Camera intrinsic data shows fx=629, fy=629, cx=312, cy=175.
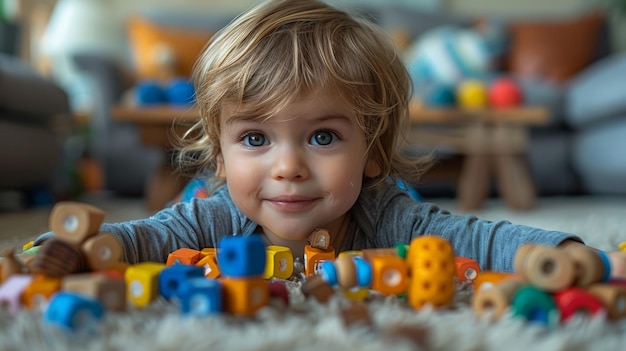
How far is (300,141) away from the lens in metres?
0.74

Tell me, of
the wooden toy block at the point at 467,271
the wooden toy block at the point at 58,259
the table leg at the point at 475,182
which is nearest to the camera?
the wooden toy block at the point at 58,259

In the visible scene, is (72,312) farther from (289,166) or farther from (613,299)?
(613,299)

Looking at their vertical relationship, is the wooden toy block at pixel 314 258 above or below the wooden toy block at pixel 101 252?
below

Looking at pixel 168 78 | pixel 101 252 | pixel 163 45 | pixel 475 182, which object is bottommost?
pixel 475 182

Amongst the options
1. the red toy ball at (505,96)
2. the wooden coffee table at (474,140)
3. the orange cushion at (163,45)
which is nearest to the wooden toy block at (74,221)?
the wooden coffee table at (474,140)

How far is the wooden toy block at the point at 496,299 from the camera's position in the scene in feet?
1.67

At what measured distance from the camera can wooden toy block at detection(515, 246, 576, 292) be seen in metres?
0.52

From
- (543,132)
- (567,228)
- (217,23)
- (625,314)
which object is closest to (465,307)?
(625,314)

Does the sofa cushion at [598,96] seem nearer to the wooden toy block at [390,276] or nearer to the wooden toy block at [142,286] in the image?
the wooden toy block at [390,276]

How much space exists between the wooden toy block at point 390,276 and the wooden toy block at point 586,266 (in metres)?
0.14

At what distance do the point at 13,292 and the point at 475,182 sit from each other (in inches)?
62.7

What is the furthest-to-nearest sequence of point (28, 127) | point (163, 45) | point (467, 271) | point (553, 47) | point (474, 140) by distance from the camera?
1. point (553, 47)
2. point (163, 45)
3. point (474, 140)
4. point (28, 127)
5. point (467, 271)

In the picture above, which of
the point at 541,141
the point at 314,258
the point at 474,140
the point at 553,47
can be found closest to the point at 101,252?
the point at 314,258

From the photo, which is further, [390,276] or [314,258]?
[314,258]
